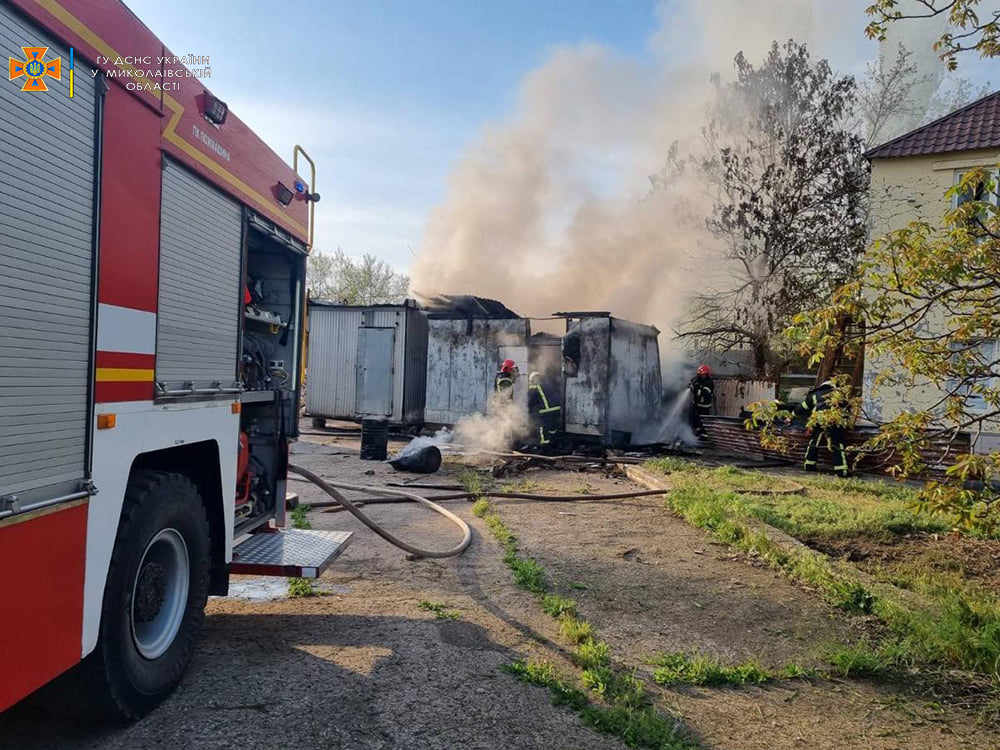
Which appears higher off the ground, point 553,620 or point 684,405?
point 684,405

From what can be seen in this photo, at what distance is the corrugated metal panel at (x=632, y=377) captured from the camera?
43.7 ft

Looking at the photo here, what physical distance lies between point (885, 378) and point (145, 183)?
4.29 metres

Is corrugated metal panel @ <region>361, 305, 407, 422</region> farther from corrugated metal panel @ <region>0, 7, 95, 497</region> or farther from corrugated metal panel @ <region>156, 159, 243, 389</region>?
corrugated metal panel @ <region>0, 7, 95, 497</region>

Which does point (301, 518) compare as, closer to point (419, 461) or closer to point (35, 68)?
point (419, 461)

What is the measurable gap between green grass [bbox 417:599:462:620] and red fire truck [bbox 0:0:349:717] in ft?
2.89

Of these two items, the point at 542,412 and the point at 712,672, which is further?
the point at 542,412

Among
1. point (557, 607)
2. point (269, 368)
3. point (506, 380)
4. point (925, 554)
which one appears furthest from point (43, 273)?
point (506, 380)

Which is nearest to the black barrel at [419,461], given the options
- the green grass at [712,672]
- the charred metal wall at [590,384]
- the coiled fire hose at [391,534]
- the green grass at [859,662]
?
the coiled fire hose at [391,534]

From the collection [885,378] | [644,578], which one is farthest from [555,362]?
[885,378]

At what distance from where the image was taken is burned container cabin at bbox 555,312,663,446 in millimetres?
13117

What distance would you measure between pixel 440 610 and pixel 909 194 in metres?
15.6

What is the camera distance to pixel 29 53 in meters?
2.15

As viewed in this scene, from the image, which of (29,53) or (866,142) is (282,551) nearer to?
(29,53)

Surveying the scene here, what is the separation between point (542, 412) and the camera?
1324 centimetres
